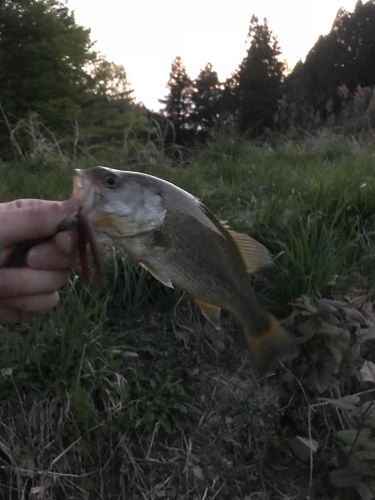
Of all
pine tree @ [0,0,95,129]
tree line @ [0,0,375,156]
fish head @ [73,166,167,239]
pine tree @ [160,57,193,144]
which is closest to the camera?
fish head @ [73,166,167,239]

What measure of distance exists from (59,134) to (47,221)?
1207 cm

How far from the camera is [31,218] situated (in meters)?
1.72

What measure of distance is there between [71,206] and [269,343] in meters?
0.90

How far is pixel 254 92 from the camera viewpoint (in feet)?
95.2

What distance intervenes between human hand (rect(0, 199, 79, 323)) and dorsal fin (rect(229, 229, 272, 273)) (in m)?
0.49

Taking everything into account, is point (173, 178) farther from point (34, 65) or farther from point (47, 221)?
point (34, 65)

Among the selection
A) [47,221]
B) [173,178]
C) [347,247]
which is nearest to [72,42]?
[173,178]

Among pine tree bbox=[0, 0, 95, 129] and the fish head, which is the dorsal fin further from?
pine tree bbox=[0, 0, 95, 129]

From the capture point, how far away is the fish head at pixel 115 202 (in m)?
1.61

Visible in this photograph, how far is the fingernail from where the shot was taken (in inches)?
64.3

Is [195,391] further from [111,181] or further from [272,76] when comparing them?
[272,76]

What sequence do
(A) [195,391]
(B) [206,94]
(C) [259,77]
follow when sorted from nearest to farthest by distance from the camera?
1. (A) [195,391]
2. (B) [206,94]
3. (C) [259,77]

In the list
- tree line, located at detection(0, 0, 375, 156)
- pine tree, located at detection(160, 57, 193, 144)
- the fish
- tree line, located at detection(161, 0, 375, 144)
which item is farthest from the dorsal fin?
tree line, located at detection(161, 0, 375, 144)

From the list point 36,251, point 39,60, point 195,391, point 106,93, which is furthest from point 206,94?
point 36,251
